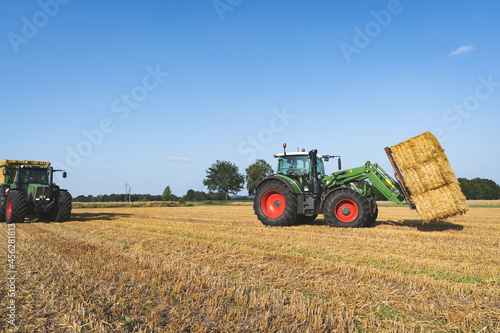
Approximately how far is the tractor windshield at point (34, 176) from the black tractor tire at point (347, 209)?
10782mm

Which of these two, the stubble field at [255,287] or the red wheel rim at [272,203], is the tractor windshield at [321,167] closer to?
the red wheel rim at [272,203]

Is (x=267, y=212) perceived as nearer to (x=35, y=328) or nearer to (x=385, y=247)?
(x=385, y=247)

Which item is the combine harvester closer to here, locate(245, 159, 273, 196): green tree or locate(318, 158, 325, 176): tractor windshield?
locate(318, 158, 325, 176): tractor windshield

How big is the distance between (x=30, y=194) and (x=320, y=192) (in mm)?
10542

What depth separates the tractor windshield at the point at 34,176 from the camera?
12281 millimetres

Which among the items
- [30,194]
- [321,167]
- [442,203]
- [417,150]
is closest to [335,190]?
[321,167]

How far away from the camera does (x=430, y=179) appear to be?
811 cm

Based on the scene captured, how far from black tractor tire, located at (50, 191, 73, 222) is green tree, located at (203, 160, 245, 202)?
150ft

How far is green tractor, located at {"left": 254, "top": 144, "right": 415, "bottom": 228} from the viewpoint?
9.36 m

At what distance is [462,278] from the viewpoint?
4.45 metres

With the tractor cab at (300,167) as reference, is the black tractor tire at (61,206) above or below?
below

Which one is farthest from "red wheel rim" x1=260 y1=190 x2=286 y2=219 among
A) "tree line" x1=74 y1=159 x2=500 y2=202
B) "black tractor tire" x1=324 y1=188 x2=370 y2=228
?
"tree line" x1=74 y1=159 x2=500 y2=202

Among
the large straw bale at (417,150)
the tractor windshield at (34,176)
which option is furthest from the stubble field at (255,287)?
the tractor windshield at (34,176)

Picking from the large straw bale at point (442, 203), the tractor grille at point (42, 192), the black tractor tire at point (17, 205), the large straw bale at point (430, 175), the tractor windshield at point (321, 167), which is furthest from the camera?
the tractor grille at point (42, 192)
